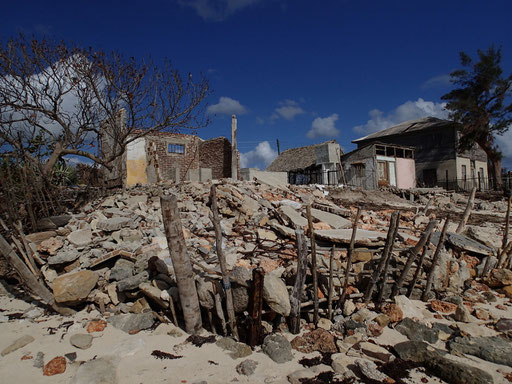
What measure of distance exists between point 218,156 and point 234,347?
12271mm

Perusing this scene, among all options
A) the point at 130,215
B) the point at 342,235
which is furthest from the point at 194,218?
the point at 342,235

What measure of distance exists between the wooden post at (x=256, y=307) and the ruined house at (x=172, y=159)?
10.8m

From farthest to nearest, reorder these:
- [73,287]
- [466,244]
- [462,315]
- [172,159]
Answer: [172,159], [466,244], [73,287], [462,315]

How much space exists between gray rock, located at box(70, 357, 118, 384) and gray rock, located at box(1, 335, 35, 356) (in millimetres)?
1145

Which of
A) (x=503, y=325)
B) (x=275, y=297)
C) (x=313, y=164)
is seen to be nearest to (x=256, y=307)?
(x=275, y=297)

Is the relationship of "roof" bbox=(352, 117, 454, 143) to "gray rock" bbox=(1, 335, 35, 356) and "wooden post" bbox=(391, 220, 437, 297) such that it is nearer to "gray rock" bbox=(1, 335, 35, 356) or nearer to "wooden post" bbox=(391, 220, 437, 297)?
"wooden post" bbox=(391, 220, 437, 297)

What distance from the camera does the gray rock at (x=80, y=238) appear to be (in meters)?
5.95

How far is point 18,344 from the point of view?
379 cm

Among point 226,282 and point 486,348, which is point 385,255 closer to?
point 486,348

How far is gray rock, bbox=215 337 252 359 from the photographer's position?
356 centimetres

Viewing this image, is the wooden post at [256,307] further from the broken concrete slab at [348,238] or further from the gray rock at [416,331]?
the broken concrete slab at [348,238]

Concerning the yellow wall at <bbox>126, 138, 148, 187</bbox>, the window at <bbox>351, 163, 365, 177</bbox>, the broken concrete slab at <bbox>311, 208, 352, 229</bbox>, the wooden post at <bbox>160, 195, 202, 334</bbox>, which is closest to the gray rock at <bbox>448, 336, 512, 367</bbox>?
the wooden post at <bbox>160, 195, 202, 334</bbox>

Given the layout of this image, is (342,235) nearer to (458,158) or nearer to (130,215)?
(130,215)

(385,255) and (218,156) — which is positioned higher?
(218,156)
